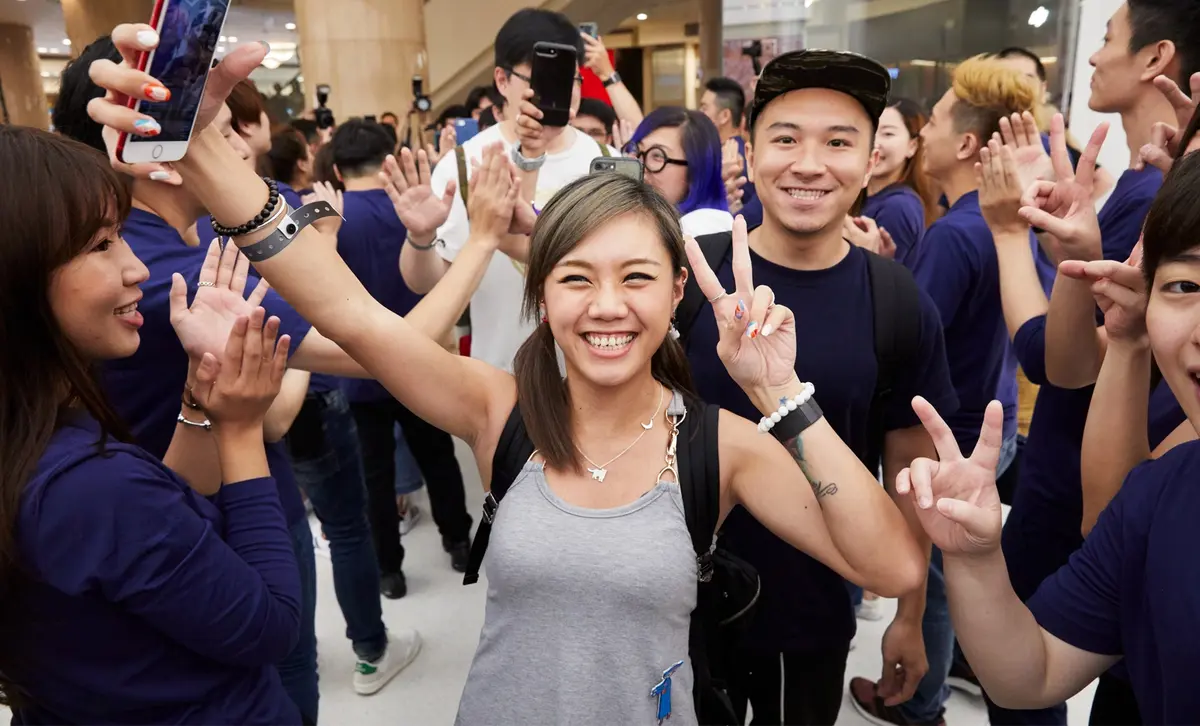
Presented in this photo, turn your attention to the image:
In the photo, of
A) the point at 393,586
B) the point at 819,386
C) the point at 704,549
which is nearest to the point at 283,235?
the point at 704,549

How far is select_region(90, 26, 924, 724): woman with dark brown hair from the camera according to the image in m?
1.09

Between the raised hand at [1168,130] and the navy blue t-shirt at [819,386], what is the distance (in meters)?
0.50

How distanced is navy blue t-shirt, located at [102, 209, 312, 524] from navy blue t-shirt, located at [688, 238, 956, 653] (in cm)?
80

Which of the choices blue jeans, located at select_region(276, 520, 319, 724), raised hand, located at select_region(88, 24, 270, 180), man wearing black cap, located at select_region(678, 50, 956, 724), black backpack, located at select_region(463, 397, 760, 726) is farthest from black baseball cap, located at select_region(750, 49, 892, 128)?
blue jeans, located at select_region(276, 520, 319, 724)

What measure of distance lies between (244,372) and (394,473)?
6.35 feet

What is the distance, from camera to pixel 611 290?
1179mm

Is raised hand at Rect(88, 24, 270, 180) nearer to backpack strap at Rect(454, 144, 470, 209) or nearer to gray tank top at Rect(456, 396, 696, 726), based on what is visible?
gray tank top at Rect(456, 396, 696, 726)

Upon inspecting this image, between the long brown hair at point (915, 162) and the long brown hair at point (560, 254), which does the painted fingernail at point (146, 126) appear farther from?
the long brown hair at point (915, 162)

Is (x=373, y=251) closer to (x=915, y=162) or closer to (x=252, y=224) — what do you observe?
(x=252, y=224)

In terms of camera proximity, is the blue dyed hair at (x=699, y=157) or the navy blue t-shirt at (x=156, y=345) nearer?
the navy blue t-shirt at (x=156, y=345)

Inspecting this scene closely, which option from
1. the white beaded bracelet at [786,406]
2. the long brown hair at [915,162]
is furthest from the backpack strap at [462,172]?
the long brown hair at [915,162]

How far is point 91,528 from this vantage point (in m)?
0.88

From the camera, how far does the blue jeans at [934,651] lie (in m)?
2.21

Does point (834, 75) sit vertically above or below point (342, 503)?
above
